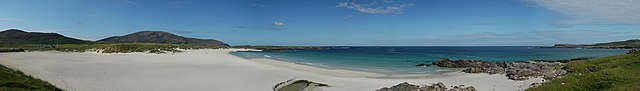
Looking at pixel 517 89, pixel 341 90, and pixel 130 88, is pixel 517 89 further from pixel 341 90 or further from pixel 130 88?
pixel 130 88

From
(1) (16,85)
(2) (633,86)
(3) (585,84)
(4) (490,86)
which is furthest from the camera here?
(4) (490,86)

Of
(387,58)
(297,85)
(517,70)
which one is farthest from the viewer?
(387,58)

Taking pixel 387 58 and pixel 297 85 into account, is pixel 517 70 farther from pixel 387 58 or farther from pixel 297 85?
pixel 387 58

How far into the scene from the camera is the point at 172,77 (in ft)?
63.1

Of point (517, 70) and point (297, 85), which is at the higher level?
point (517, 70)

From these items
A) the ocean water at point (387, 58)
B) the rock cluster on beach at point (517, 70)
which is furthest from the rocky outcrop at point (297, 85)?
the rock cluster on beach at point (517, 70)

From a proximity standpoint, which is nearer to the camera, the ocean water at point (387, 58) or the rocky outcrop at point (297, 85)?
the rocky outcrop at point (297, 85)

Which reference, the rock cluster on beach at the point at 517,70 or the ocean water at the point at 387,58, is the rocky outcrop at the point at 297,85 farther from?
the rock cluster on beach at the point at 517,70

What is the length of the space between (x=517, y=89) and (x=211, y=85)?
14693 mm

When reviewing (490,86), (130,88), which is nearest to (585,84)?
(490,86)

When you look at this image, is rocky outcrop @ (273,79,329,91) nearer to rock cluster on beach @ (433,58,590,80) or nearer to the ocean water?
the ocean water

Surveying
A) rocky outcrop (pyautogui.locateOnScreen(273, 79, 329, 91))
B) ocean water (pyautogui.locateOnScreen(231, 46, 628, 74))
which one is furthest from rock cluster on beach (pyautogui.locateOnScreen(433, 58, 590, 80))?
rocky outcrop (pyautogui.locateOnScreen(273, 79, 329, 91))

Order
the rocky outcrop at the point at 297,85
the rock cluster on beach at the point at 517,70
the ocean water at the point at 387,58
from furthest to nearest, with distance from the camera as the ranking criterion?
the ocean water at the point at 387,58 < the rock cluster on beach at the point at 517,70 < the rocky outcrop at the point at 297,85

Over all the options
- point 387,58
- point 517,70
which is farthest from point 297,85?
point 387,58
